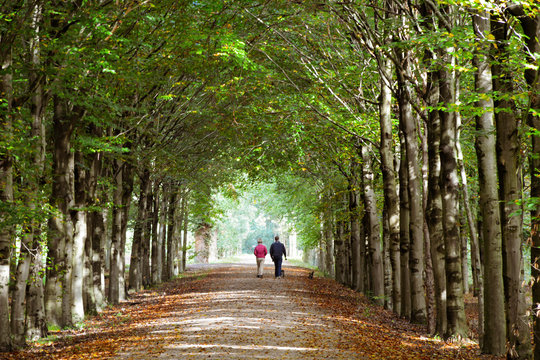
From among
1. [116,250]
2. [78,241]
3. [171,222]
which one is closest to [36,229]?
[78,241]

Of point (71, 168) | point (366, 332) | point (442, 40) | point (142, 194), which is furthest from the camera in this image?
point (142, 194)

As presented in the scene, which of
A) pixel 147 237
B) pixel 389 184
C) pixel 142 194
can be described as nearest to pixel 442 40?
pixel 389 184

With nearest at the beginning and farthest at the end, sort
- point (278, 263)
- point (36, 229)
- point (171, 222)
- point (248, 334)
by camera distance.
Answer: point (248, 334)
point (36, 229)
point (278, 263)
point (171, 222)

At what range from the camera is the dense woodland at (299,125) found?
7.85m

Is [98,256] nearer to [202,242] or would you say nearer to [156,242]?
[156,242]

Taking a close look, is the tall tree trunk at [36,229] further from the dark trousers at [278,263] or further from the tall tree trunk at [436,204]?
the dark trousers at [278,263]

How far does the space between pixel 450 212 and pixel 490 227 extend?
1.43 metres

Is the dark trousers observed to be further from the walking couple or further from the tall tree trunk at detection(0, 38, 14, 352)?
the tall tree trunk at detection(0, 38, 14, 352)

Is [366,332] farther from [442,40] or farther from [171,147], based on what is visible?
[171,147]

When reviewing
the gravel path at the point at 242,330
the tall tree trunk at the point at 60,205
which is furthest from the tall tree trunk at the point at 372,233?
the tall tree trunk at the point at 60,205

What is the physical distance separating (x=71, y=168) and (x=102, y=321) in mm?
4524

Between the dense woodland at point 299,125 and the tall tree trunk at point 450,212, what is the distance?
34 mm

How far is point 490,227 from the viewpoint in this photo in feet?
29.6

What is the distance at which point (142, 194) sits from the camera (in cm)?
2233
